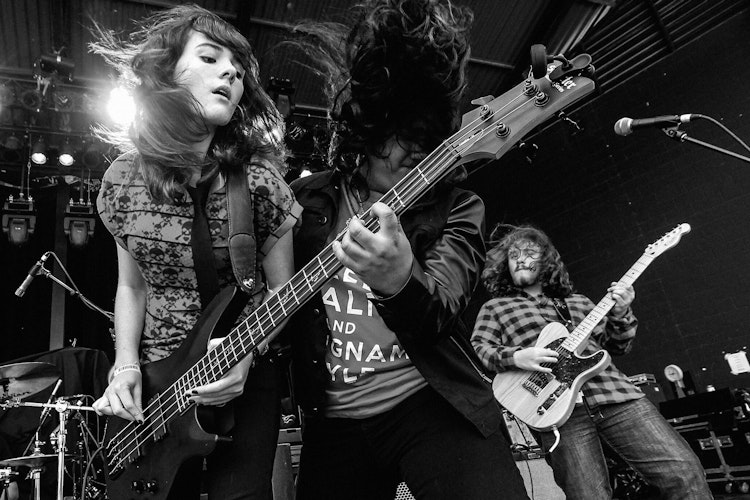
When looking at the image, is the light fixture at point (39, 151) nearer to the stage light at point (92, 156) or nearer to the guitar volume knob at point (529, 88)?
the stage light at point (92, 156)

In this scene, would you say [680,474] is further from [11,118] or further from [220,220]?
[11,118]

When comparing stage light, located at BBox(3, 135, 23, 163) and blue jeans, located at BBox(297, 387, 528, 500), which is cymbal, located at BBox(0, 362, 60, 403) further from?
blue jeans, located at BBox(297, 387, 528, 500)

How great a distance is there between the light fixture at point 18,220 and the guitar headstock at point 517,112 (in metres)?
7.64

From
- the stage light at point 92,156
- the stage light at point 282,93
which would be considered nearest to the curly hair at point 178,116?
the stage light at point 282,93

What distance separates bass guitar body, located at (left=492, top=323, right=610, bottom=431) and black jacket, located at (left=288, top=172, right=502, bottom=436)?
64.8 inches

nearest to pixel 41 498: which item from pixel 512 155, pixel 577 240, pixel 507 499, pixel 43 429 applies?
pixel 43 429

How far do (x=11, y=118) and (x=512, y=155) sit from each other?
6.58 metres

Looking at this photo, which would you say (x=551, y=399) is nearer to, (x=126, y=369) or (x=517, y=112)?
(x=517, y=112)

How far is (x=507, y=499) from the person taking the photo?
1.26 meters

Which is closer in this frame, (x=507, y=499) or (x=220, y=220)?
(x=507, y=499)

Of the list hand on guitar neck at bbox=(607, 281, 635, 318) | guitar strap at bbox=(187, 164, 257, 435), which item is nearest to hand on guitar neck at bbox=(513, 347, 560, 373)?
hand on guitar neck at bbox=(607, 281, 635, 318)

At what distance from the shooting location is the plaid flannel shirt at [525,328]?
336cm

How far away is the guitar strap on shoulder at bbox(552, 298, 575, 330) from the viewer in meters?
3.45

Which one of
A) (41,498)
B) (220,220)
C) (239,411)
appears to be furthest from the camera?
(41,498)
